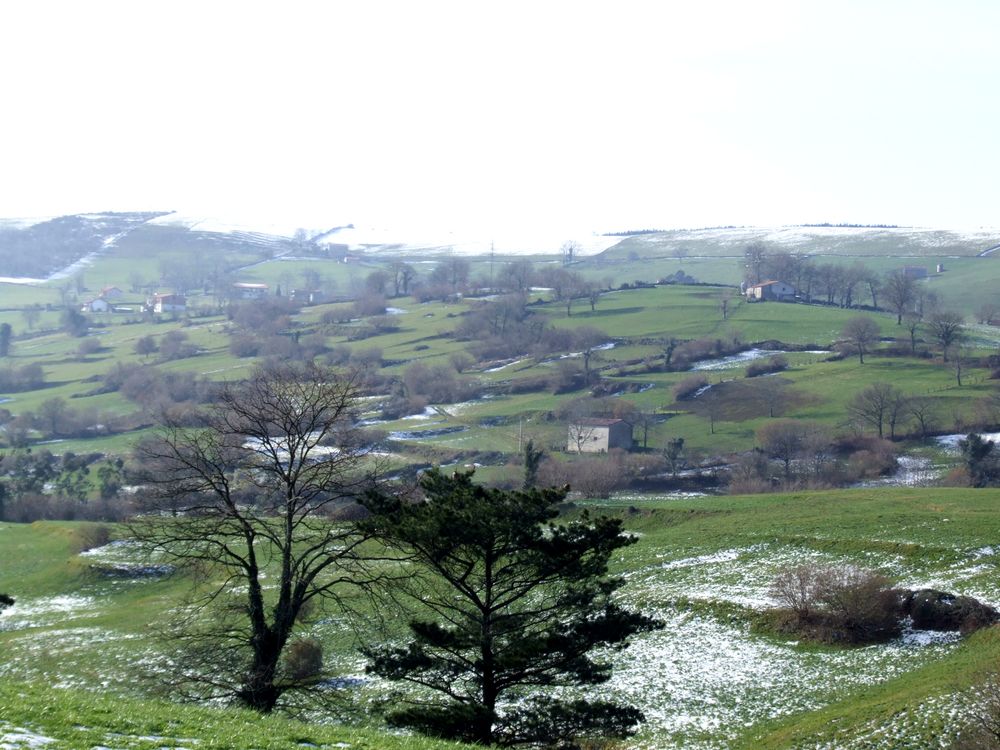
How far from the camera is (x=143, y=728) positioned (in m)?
14.2

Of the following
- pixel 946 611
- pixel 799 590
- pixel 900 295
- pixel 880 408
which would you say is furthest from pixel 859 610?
pixel 900 295

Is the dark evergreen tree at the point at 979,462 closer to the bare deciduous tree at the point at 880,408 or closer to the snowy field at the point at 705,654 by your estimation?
the bare deciduous tree at the point at 880,408

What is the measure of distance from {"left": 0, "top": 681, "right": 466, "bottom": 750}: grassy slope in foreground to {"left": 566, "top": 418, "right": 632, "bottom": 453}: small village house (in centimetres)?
7014

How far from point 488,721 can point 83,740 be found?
10.5 meters

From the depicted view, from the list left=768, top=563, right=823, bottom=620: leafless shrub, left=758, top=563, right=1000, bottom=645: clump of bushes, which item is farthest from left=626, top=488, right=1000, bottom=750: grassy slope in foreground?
left=768, top=563, right=823, bottom=620: leafless shrub

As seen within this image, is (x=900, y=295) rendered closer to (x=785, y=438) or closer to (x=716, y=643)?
(x=785, y=438)

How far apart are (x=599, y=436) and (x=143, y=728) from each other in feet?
244

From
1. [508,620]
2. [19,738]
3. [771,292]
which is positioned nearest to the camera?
[19,738]

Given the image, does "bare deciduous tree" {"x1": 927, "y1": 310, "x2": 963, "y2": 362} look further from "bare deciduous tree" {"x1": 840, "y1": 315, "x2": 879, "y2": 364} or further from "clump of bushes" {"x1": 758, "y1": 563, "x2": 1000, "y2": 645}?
"clump of bushes" {"x1": 758, "y1": 563, "x2": 1000, "y2": 645}

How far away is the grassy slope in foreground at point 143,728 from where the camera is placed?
13227 millimetres

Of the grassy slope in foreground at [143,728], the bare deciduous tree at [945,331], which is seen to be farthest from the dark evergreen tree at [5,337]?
the grassy slope in foreground at [143,728]

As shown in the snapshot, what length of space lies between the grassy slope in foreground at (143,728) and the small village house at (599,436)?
70.1 m

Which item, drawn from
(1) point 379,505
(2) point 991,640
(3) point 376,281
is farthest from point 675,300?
(1) point 379,505

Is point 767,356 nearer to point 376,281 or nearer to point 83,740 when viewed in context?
point 376,281
